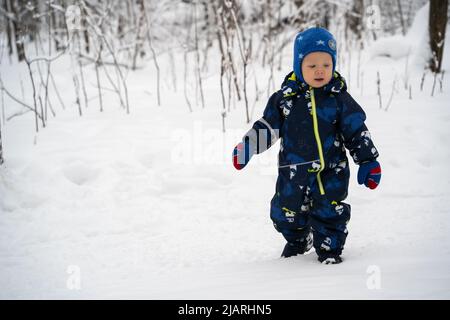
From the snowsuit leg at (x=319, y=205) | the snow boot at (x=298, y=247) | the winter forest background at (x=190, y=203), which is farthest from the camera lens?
the snow boot at (x=298, y=247)

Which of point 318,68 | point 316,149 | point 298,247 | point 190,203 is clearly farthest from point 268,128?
point 190,203

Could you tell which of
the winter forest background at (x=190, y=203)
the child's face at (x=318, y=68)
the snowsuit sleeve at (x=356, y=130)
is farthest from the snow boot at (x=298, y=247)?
the child's face at (x=318, y=68)

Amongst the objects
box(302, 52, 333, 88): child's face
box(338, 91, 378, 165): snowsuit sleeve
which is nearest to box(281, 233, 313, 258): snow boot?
box(338, 91, 378, 165): snowsuit sleeve

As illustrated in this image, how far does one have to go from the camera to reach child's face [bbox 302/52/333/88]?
1843mm

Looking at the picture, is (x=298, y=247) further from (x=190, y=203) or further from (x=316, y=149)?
(x=190, y=203)

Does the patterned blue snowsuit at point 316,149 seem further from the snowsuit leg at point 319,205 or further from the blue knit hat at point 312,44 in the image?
the blue knit hat at point 312,44

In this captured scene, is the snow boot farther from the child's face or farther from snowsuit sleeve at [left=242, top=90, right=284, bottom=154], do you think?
the child's face

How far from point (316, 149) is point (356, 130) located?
20 centimetres

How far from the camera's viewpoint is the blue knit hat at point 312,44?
1840mm

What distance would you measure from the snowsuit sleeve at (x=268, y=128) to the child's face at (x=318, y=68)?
18cm

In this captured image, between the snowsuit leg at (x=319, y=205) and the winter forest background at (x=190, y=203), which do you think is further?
the snowsuit leg at (x=319, y=205)

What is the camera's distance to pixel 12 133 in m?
3.82
